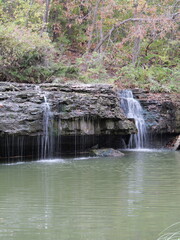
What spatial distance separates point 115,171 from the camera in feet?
29.9

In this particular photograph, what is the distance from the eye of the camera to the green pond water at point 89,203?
161 inches

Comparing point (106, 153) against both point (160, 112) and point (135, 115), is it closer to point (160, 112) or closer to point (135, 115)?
point (135, 115)

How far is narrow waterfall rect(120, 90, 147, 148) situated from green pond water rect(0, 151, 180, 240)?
6.72 meters

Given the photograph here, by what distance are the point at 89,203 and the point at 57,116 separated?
23.6 feet

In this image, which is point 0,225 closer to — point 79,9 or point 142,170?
point 142,170

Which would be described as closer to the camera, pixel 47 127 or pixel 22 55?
pixel 47 127

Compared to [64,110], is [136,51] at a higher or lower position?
higher

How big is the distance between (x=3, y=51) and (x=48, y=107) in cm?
440

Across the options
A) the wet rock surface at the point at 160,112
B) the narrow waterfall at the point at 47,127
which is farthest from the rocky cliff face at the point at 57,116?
the wet rock surface at the point at 160,112

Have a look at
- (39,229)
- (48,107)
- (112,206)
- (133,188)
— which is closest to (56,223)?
(39,229)

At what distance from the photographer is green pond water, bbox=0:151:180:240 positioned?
4098 millimetres

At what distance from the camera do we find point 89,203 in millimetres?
5512

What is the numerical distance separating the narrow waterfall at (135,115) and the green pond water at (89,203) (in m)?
6.72

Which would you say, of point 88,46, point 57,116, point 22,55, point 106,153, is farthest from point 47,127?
point 88,46
